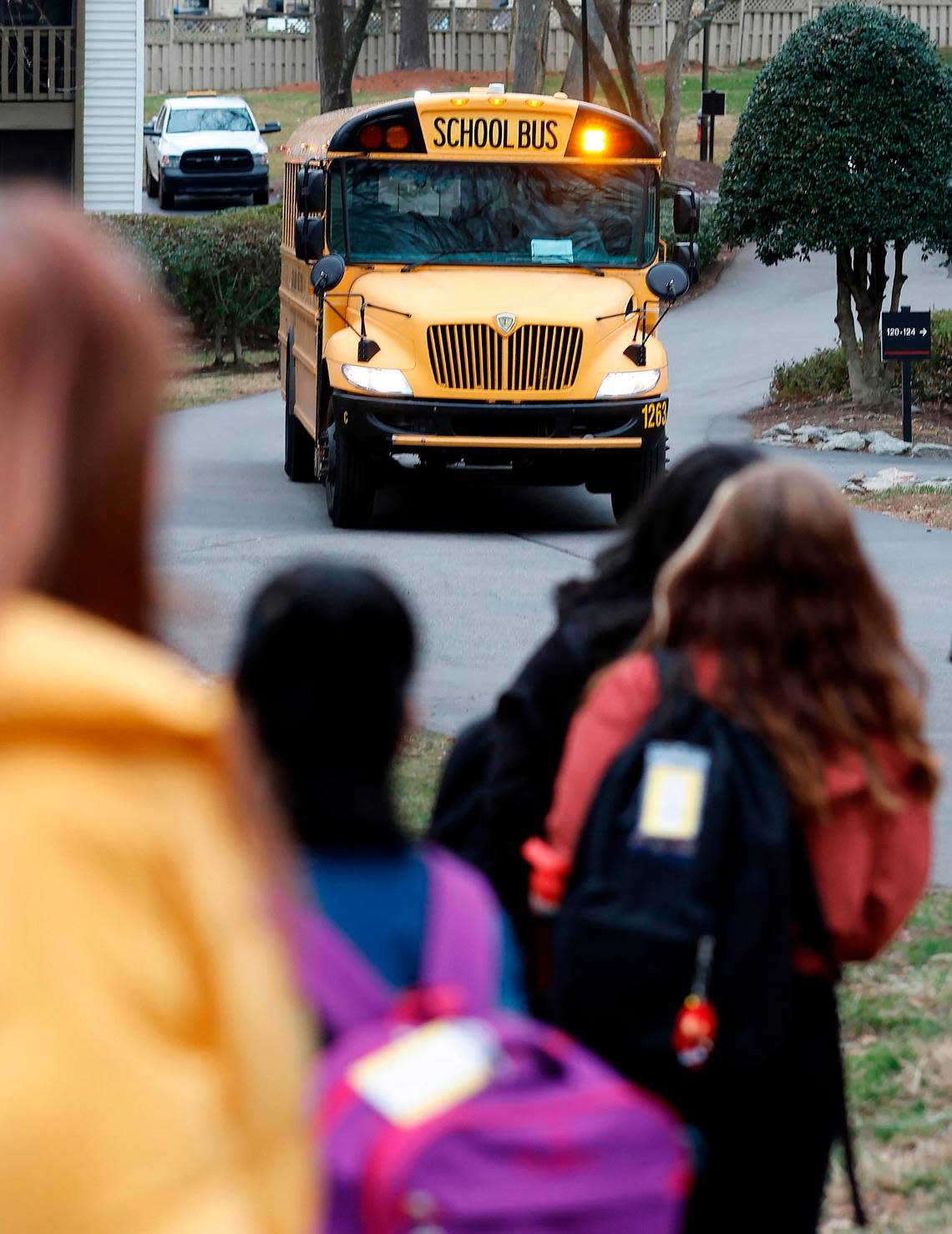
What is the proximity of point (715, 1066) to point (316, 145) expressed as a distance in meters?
12.1

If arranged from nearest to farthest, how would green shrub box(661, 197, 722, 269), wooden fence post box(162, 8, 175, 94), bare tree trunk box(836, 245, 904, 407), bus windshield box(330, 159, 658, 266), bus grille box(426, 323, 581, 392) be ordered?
bus grille box(426, 323, 581, 392)
bus windshield box(330, 159, 658, 266)
bare tree trunk box(836, 245, 904, 407)
green shrub box(661, 197, 722, 269)
wooden fence post box(162, 8, 175, 94)

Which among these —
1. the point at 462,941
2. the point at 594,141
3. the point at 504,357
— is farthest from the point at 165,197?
the point at 462,941

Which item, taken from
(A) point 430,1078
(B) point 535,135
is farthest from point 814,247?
(A) point 430,1078

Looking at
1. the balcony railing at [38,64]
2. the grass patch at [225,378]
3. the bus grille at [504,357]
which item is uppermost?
the balcony railing at [38,64]

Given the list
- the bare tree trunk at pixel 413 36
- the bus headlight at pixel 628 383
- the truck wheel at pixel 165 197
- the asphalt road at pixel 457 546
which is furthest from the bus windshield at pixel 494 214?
the bare tree trunk at pixel 413 36

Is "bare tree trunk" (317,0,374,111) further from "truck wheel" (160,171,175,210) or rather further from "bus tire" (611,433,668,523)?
"bus tire" (611,433,668,523)

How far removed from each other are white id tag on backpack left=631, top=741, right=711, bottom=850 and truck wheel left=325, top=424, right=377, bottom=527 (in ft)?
33.4

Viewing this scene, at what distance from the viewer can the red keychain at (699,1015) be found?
262 centimetres

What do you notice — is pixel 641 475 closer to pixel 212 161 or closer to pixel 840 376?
pixel 840 376

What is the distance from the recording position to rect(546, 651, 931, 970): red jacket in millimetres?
2789

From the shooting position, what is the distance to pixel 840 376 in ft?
69.6

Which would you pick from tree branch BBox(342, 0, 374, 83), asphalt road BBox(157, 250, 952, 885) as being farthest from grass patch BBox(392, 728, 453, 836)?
tree branch BBox(342, 0, 374, 83)

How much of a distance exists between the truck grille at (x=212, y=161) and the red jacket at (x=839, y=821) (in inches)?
1400

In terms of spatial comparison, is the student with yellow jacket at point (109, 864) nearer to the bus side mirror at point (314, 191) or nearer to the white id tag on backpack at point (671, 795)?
the white id tag on backpack at point (671, 795)
